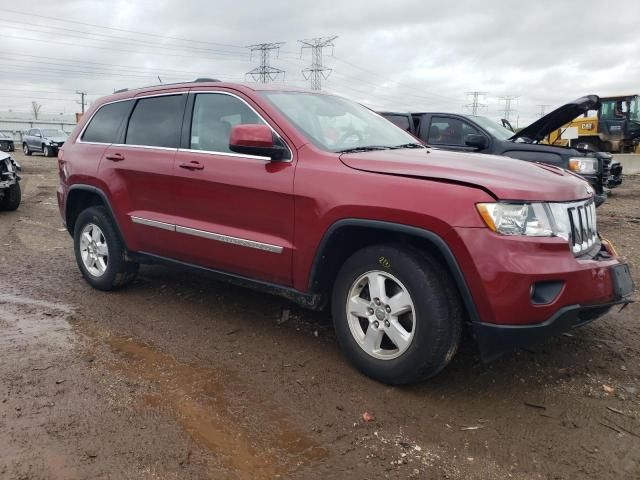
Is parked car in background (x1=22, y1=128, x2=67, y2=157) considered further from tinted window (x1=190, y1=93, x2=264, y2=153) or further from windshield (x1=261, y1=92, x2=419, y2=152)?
windshield (x1=261, y1=92, x2=419, y2=152)

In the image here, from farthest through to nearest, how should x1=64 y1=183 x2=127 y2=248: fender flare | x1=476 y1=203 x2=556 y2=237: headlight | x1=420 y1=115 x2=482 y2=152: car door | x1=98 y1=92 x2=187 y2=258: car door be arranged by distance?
x1=420 y1=115 x2=482 y2=152: car door → x1=64 y1=183 x2=127 y2=248: fender flare → x1=98 y1=92 x2=187 y2=258: car door → x1=476 y1=203 x2=556 y2=237: headlight

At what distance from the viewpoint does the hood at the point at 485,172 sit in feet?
9.61

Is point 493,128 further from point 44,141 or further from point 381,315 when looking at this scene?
point 44,141

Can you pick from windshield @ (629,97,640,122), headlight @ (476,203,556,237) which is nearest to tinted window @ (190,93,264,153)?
headlight @ (476,203,556,237)

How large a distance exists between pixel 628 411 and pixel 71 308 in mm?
4174

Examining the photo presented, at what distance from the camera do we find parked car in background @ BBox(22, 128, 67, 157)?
98.7 ft

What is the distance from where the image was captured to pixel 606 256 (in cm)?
328

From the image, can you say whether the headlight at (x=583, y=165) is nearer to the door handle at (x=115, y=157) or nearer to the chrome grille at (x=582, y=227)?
the chrome grille at (x=582, y=227)

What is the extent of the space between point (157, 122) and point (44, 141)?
96.3ft

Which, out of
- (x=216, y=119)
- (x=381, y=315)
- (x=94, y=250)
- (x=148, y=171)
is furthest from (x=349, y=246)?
(x=94, y=250)

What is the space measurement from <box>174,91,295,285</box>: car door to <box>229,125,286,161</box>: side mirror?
0.12 meters

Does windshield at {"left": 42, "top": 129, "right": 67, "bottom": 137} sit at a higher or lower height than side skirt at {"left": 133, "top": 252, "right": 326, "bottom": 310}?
higher

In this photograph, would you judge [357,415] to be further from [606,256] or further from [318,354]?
[606,256]

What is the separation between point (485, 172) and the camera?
308cm
